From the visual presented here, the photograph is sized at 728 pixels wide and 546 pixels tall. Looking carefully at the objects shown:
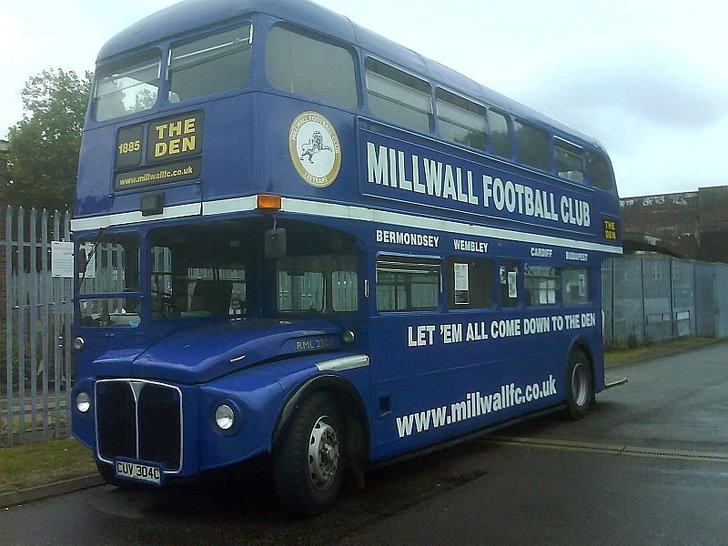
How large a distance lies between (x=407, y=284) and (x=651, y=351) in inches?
668

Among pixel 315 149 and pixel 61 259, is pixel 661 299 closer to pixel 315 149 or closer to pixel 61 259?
pixel 61 259

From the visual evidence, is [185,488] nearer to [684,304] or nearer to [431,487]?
[431,487]

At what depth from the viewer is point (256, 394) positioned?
5641 mm

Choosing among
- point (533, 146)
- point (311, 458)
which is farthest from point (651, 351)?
point (311, 458)

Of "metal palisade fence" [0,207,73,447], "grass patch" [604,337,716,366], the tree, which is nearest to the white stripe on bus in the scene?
"metal palisade fence" [0,207,73,447]

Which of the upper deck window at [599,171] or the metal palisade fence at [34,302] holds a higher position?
the upper deck window at [599,171]

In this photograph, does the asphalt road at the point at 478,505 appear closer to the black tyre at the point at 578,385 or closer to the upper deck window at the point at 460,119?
the black tyre at the point at 578,385

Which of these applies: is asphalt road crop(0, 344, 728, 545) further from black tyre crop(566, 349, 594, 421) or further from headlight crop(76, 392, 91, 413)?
black tyre crop(566, 349, 594, 421)

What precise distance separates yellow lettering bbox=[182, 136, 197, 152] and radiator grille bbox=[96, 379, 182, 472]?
193 cm

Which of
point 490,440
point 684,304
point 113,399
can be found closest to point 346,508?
point 113,399

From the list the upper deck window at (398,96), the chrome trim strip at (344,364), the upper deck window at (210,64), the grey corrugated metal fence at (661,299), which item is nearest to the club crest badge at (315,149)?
the upper deck window at (210,64)

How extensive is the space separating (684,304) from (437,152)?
74.6 feet

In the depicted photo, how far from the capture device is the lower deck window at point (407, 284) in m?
7.28

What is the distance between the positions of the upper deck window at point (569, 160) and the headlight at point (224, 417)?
7034 mm
